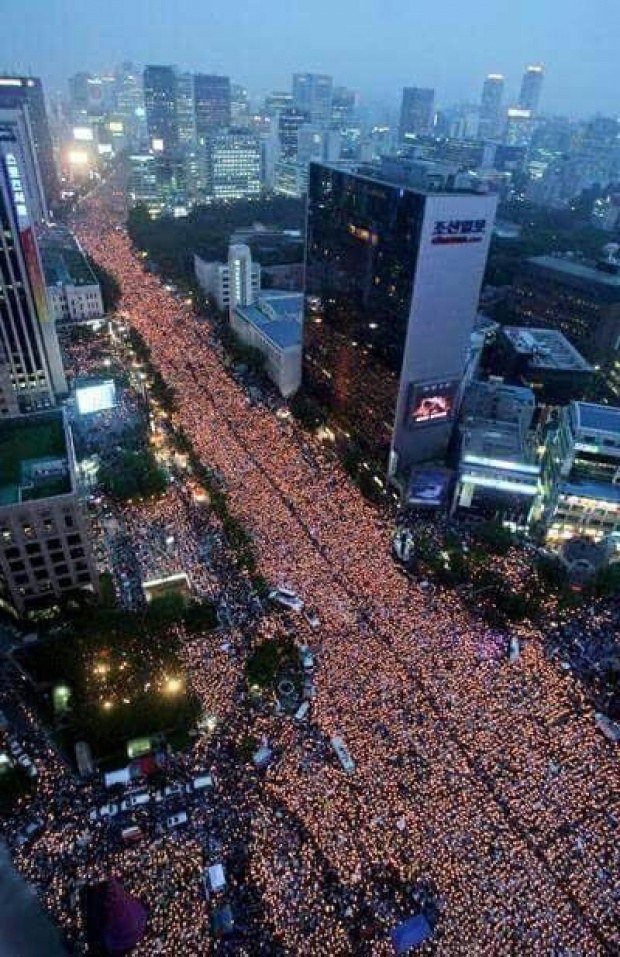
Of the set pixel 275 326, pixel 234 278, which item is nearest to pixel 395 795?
pixel 275 326

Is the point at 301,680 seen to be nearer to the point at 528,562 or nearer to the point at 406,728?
the point at 406,728

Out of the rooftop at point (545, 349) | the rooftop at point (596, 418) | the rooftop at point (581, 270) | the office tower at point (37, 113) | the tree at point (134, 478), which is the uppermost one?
the office tower at point (37, 113)

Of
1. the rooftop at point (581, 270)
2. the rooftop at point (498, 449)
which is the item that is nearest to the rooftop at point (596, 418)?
the rooftop at point (498, 449)

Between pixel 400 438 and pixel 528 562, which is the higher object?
pixel 400 438

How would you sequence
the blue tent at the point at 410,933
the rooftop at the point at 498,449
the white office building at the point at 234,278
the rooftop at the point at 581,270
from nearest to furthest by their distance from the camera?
the blue tent at the point at 410,933 < the rooftop at the point at 498,449 < the rooftop at the point at 581,270 < the white office building at the point at 234,278

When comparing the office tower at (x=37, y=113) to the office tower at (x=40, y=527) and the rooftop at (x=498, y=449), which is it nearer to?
the office tower at (x=40, y=527)


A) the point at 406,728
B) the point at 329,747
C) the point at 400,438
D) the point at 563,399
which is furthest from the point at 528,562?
the point at 563,399

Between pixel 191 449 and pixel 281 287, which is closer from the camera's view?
pixel 191 449

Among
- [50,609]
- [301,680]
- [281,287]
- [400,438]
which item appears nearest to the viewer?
[301,680]
